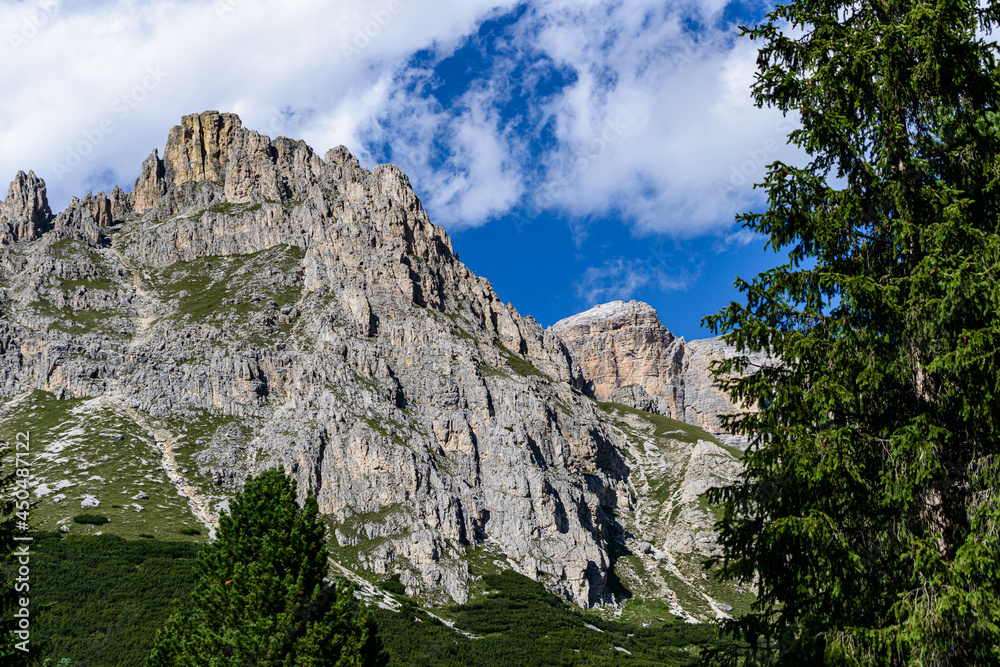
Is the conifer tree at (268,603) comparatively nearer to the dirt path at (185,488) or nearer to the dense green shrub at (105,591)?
the dense green shrub at (105,591)

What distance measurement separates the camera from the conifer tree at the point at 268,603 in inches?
1067

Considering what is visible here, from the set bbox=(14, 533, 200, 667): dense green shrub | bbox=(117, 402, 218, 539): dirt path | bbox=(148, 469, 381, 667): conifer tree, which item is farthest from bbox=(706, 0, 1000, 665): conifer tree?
bbox=(117, 402, 218, 539): dirt path

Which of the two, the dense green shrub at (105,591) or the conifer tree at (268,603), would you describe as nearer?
the conifer tree at (268,603)

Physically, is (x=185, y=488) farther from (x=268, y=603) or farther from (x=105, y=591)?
(x=268, y=603)

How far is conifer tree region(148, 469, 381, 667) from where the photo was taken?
27094mm

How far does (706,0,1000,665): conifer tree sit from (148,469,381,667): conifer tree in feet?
67.2

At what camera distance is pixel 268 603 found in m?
28.2

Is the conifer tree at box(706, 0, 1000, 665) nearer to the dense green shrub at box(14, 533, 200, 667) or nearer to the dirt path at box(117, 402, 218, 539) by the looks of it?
the dense green shrub at box(14, 533, 200, 667)

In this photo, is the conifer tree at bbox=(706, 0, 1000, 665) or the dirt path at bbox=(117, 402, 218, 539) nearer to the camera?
the conifer tree at bbox=(706, 0, 1000, 665)

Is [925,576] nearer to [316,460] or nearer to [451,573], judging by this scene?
[451,573]

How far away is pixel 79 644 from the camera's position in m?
103

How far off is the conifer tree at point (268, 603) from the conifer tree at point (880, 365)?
20.5m

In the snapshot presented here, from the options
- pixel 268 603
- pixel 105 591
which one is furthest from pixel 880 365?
→ pixel 105 591

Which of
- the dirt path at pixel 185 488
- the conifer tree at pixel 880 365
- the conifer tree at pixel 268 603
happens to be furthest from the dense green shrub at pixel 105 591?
the conifer tree at pixel 880 365
